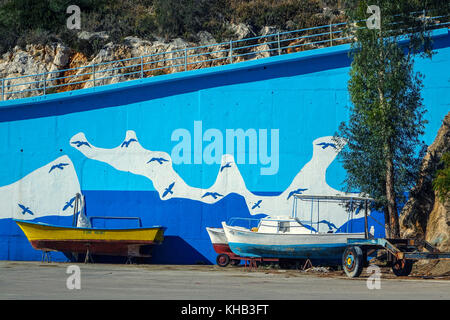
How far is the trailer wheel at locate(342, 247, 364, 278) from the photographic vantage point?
683 inches

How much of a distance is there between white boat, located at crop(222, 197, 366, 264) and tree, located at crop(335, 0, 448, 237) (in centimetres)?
180

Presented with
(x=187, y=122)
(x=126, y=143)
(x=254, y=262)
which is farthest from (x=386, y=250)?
(x=126, y=143)

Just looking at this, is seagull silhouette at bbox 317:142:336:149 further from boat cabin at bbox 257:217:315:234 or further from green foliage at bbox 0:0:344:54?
green foliage at bbox 0:0:344:54

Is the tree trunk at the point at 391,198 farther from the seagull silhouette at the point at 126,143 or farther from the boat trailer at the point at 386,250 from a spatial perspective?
the seagull silhouette at the point at 126,143

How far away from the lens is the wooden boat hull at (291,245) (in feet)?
66.8

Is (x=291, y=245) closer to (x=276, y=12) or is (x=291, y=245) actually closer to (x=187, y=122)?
(x=187, y=122)

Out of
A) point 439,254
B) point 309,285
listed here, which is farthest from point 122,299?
point 439,254

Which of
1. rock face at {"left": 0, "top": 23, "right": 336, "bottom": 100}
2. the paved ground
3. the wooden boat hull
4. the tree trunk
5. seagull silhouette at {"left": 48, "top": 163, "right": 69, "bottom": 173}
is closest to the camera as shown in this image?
the paved ground

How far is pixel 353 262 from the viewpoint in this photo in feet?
57.6

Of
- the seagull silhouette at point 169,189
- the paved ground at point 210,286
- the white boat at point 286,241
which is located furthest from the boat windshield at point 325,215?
the seagull silhouette at point 169,189

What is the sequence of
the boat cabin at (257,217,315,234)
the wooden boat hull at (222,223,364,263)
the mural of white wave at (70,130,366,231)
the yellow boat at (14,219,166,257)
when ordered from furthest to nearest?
the mural of white wave at (70,130,366,231) → the yellow boat at (14,219,166,257) → the boat cabin at (257,217,315,234) → the wooden boat hull at (222,223,364,263)

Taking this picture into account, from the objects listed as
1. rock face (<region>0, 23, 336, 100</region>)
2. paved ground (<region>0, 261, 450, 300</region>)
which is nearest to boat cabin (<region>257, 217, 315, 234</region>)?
paved ground (<region>0, 261, 450, 300</region>)

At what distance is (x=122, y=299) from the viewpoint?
11.1m

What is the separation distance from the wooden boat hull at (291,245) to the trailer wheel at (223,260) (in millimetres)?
1354
